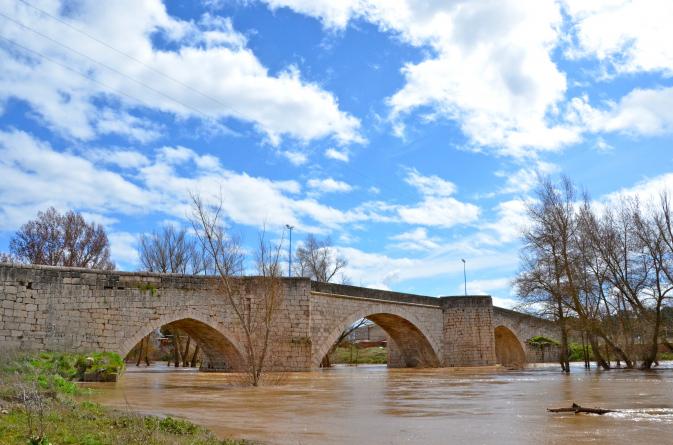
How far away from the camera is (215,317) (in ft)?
72.2

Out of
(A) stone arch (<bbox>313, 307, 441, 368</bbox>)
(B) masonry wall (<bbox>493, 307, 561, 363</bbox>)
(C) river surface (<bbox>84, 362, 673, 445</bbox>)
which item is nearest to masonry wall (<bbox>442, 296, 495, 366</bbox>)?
(A) stone arch (<bbox>313, 307, 441, 368</bbox>)

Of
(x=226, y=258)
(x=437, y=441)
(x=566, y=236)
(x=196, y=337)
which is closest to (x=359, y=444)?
(x=437, y=441)

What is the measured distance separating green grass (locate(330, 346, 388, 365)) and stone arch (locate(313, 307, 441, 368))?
11078 millimetres

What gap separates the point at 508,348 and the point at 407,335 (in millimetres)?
13699

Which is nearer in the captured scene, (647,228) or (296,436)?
(296,436)

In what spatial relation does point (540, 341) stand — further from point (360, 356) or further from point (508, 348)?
point (360, 356)

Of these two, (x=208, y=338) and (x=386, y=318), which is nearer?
(x=208, y=338)

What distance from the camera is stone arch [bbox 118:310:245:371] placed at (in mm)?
20359

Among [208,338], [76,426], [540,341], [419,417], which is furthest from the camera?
[540,341]

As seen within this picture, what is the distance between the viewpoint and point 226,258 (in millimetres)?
16172

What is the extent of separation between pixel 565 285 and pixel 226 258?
48.1 ft

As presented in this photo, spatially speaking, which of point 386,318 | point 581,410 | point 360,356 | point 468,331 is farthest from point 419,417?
point 360,356

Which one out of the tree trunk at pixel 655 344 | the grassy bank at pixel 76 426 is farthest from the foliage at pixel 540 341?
the grassy bank at pixel 76 426

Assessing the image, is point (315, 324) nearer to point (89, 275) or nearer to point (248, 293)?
point (248, 293)
